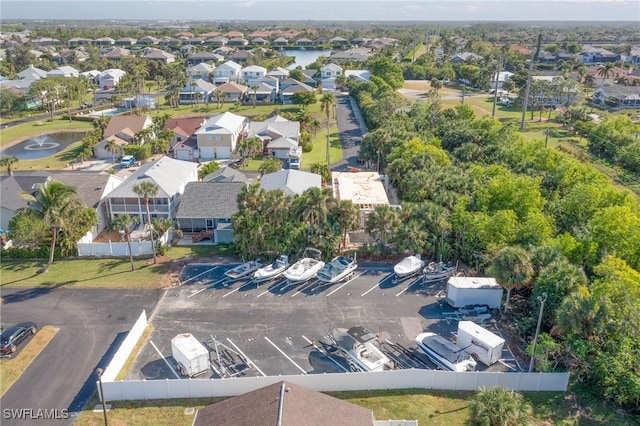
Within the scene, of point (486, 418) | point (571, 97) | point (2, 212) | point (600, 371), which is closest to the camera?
point (486, 418)

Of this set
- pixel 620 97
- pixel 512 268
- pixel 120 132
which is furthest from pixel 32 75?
pixel 620 97

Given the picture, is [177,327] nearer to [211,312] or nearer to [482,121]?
[211,312]

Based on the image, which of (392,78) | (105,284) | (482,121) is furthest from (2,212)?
(392,78)

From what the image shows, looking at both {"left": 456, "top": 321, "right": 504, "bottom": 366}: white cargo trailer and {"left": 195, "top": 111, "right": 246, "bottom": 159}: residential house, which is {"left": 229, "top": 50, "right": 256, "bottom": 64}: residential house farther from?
{"left": 456, "top": 321, "right": 504, "bottom": 366}: white cargo trailer

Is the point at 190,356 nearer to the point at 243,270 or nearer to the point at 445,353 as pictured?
the point at 243,270

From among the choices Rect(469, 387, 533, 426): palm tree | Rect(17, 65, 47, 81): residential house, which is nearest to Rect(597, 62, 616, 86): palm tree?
Rect(469, 387, 533, 426): palm tree

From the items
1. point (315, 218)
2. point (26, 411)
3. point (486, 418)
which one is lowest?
point (26, 411)

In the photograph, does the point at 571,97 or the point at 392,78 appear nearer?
the point at 571,97
